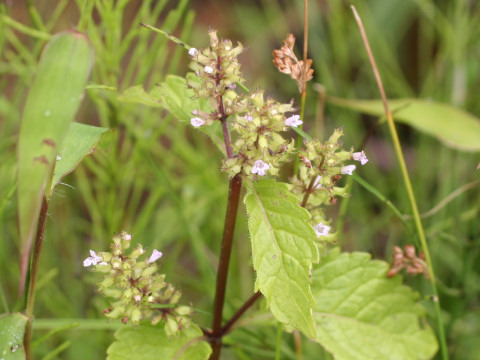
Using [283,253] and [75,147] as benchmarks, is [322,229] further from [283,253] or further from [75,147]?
[75,147]

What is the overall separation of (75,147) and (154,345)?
398mm

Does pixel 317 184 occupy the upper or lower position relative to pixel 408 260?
upper

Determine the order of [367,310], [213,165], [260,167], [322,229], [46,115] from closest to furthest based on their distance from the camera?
1. [46,115]
2. [260,167]
3. [322,229]
4. [367,310]
5. [213,165]

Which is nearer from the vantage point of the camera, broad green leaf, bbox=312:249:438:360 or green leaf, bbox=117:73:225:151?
green leaf, bbox=117:73:225:151

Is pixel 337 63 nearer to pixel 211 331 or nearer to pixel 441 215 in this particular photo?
pixel 441 215

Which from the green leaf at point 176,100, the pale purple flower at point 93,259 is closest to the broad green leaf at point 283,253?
the green leaf at point 176,100

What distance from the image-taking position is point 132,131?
5.55 ft

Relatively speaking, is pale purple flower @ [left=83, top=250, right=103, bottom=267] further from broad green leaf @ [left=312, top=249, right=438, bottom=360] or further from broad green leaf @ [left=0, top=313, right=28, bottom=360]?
broad green leaf @ [left=312, top=249, right=438, bottom=360]

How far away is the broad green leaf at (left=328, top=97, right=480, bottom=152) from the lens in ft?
5.49

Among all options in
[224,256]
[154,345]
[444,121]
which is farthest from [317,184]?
[444,121]

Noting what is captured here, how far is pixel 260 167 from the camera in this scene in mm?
870

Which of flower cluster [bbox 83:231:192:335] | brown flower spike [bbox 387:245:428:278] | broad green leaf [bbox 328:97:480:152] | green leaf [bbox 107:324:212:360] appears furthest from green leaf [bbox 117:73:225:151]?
broad green leaf [bbox 328:97:480:152]

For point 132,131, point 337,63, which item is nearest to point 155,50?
point 132,131

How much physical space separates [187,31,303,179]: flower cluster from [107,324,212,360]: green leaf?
1.15 feet
